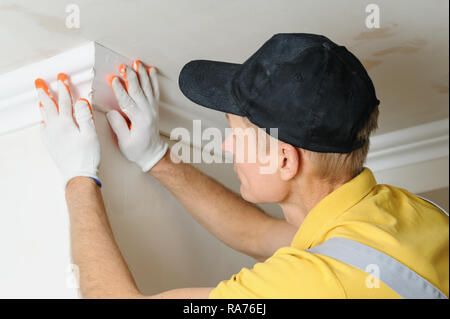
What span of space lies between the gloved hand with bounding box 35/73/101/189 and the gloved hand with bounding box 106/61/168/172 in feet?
0.33

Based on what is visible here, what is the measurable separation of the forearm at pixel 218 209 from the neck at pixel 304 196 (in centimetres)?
31

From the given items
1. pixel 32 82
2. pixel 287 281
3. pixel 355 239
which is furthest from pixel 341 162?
pixel 32 82

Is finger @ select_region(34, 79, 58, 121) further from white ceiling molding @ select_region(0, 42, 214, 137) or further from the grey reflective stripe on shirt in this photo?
the grey reflective stripe on shirt

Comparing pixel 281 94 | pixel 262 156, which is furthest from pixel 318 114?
pixel 262 156

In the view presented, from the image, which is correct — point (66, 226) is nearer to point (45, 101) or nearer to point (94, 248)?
point (94, 248)

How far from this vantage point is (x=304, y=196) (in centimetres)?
128

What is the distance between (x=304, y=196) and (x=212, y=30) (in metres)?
0.45

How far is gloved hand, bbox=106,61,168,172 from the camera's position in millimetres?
1359

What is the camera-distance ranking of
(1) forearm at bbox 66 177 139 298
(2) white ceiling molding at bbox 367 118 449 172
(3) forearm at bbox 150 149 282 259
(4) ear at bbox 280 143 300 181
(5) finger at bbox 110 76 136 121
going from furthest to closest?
Answer: (2) white ceiling molding at bbox 367 118 449 172
(3) forearm at bbox 150 149 282 259
(5) finger at bbox 110 76 136 121
(4) ear at bbox 280 143 300 181
(1) forearm at bbox 66 177 139 298

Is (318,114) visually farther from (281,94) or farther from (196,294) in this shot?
(196,294)

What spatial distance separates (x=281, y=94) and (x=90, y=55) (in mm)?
459

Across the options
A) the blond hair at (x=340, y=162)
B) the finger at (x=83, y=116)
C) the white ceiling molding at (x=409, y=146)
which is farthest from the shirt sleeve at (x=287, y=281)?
the white ceiling molding at (x=409, y=146)

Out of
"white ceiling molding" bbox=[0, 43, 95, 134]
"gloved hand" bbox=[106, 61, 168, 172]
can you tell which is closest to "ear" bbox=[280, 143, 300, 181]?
"gloved hand" bbox=[106, 61, 168, 172]
